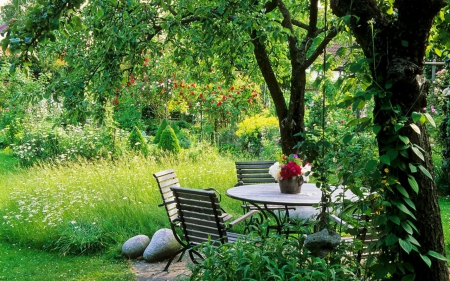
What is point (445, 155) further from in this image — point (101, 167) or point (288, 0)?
point (101, 167)

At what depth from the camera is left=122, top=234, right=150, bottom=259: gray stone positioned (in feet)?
18.9

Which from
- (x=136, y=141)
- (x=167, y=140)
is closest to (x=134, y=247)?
(x=167, y=140)

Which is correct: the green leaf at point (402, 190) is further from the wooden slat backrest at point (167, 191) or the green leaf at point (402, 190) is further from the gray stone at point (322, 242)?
the wooden slat backrest at point (167, 191)

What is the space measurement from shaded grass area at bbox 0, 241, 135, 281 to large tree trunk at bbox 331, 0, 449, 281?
3237 millimetres

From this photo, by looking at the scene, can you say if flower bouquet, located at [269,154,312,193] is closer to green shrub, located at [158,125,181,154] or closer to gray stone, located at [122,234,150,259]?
gray stone, located at [122,234,150,259]

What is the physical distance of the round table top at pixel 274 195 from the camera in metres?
4.71

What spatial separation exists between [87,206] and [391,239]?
5.10 metres

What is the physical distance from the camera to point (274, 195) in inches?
201

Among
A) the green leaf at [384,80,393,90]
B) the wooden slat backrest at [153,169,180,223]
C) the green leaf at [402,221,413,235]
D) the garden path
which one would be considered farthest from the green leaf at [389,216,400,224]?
the wooden slat backrest at [153,169,180,223]

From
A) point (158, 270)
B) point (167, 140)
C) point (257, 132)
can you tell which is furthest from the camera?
point (257, 132)

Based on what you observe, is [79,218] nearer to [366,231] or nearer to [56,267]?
[56,267]

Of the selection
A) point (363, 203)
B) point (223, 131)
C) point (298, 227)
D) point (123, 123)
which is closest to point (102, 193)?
point (298, 227)

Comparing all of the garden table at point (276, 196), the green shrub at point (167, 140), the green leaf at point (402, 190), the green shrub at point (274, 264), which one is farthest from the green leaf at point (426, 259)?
the green shrub at point (167, 140)

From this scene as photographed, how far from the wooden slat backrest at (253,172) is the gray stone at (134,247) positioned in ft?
5.51
